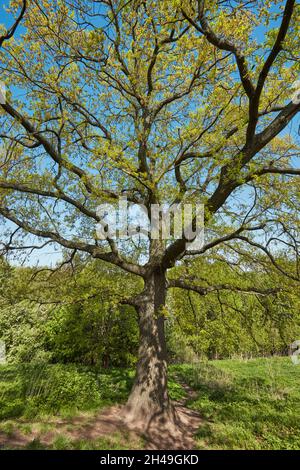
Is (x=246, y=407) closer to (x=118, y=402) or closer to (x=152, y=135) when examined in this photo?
(x=118, y=402)

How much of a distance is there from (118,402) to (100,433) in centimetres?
185

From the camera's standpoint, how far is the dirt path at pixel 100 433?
4613 millimetres

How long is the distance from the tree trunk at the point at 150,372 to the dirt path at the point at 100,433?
0.28 metres

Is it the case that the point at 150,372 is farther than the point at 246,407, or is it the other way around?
the point at 246,407

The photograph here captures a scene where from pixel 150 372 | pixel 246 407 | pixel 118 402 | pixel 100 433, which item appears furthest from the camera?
pixel 246 407

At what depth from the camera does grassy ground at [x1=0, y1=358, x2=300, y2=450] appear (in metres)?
5.00

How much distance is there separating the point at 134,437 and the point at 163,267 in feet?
11.4

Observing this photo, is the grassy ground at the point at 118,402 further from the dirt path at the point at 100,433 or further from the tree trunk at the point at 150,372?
the tree trunk at the point at 150,372

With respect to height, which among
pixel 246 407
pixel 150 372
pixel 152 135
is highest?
pixel 152 135

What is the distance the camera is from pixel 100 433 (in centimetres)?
508

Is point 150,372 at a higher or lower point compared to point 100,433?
higher

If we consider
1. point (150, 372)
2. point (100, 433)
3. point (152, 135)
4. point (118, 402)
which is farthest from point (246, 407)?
point (152, 135)

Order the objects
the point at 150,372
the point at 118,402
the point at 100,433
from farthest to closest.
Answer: the point at 118,402
the point at 150,372
the point at 100,433

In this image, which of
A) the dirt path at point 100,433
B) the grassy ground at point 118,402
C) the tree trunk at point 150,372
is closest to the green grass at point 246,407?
the grassy ground at point 118,402
